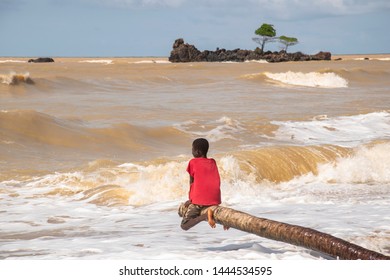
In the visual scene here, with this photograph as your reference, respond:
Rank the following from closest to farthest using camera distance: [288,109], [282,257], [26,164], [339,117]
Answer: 1. [282,257]
2. [26,164]
3. [339,117]
4. [288,109]

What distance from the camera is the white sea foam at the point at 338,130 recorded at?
52.0ft

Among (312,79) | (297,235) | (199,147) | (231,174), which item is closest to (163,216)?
(231,174)

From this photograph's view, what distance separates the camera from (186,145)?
15023mm

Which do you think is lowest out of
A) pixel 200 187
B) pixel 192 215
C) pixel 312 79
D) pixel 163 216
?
pixel 163 216

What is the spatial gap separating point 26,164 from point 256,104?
42.1ft

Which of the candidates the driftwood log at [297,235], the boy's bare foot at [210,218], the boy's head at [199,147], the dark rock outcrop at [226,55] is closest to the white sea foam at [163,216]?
the boy's bare foot at [210,218]

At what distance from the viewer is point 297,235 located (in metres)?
5.05

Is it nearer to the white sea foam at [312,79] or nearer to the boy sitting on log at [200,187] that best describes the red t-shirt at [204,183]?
the boy sitting on log at [200,187]

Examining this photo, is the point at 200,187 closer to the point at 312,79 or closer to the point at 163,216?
the point at 163,216

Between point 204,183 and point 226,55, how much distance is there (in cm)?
7134

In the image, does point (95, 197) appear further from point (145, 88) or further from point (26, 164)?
point (145, 88)

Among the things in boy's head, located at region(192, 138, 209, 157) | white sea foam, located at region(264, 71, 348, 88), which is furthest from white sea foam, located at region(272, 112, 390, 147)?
white sea foam, located at region(264, 71, 348, 88)

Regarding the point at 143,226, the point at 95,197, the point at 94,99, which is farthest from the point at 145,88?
the point at 143,226

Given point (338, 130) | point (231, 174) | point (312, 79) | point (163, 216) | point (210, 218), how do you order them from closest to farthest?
point (210, 218)
point (163, 216)
point (231, 174)
point (338, 130)
point (312, 79)
